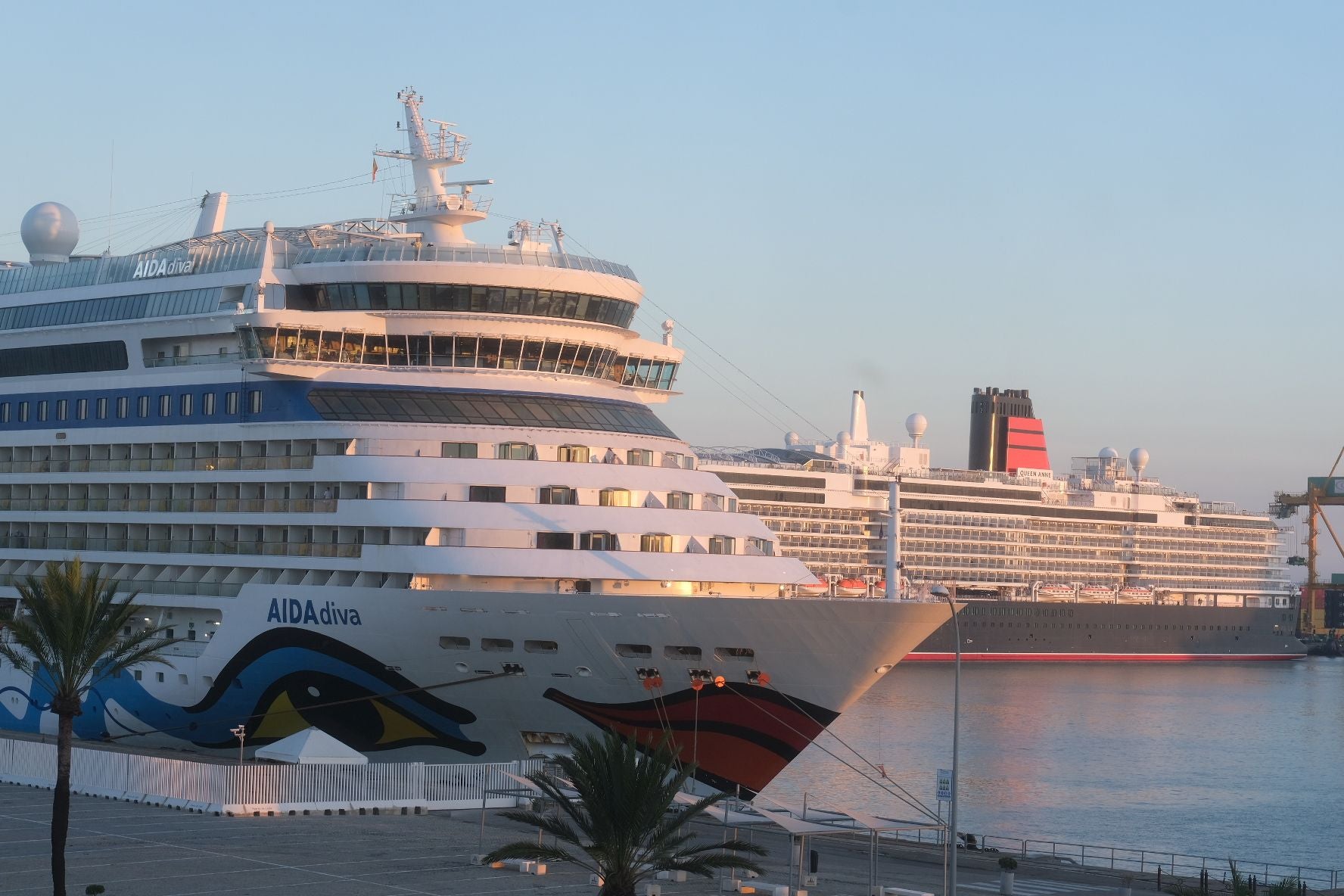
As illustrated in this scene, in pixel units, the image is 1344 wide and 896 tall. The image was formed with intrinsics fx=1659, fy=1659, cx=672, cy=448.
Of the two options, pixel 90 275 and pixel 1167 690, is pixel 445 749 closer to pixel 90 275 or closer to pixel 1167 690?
pixel 90 275

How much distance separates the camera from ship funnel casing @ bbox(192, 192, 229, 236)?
4316cm

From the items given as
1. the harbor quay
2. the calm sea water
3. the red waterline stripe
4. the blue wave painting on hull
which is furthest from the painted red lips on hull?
the red waterline stripe

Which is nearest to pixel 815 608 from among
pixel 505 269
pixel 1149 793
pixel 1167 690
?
pixel 505 269

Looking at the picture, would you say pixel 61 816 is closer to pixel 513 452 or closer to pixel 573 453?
pixel 513 452

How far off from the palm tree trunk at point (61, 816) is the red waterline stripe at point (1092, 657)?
93.4 metres

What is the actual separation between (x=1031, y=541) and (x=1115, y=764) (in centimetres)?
7754

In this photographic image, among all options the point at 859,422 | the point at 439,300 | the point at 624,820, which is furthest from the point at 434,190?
the point at 859,422

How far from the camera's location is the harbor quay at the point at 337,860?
1012 inches

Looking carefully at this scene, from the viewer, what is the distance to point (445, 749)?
34188 millimetres

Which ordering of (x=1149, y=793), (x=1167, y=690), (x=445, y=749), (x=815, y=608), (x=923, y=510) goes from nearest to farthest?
(x=815, y=608), (x=445, y=749), (x=1149, y=793), (x=1167, y=690), (x=923, y=510)

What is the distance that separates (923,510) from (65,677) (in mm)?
110553

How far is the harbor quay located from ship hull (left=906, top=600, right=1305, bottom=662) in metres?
83.6

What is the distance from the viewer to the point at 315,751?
3291 centimetres

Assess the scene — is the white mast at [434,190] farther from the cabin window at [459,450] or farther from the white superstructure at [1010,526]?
the white superstructure at [1010,526]
